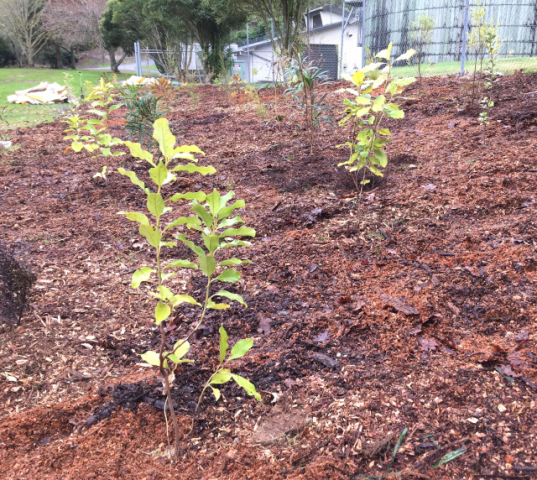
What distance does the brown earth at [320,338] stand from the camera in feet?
4.18

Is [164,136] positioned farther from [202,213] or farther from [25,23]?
[25,23]

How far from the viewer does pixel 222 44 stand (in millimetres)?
17812

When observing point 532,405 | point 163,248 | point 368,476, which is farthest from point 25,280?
point 532,405

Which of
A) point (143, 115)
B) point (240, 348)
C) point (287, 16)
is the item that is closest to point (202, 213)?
point (240, 348)

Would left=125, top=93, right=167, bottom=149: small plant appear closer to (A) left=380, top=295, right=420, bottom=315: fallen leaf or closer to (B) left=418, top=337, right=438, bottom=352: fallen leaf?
(A) left=380, top=295, right=420, bottom=315: fallen leaf

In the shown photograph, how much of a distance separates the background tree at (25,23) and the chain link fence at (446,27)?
2137cm

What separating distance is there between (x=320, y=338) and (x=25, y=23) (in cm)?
3106

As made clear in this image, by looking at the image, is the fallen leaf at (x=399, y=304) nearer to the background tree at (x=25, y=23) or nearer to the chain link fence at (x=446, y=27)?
the chain link fence at (x=446, y=27)

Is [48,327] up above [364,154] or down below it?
below

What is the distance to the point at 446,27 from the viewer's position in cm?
1329

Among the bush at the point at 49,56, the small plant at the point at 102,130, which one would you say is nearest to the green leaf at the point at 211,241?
the small plant at the point at 102,130

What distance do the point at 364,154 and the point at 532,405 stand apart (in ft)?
5.87

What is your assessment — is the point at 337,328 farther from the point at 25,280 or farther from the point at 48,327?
the point at 25,280

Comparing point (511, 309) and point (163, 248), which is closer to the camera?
point (511, 309)
